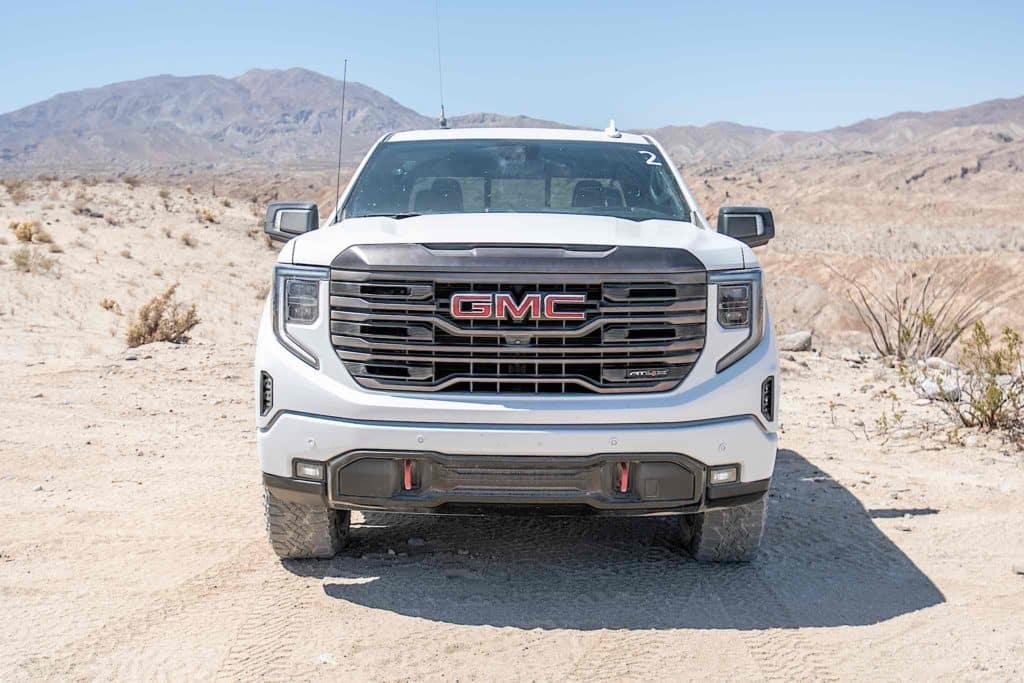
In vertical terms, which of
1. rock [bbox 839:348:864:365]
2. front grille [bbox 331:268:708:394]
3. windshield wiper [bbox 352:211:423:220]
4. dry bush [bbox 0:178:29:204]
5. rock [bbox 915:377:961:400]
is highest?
dry bush [bbox 0:178:29:204]

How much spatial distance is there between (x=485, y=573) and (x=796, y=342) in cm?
762

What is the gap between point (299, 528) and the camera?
15.5 feet

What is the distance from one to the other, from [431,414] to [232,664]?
1.16 meters

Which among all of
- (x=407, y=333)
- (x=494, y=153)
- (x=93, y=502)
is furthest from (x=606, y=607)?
(x=93, y=502)

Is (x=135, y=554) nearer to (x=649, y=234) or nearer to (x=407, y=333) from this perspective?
(x=407, y=333)

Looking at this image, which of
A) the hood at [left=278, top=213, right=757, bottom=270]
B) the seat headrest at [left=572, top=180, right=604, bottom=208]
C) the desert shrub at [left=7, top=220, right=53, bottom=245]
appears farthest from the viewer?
the desert shrub at [left=7, top=220, right=53, bottom=245]

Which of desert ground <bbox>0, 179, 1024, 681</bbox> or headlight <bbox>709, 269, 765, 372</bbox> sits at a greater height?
headlight <bbox>709, 269, 765, 372</bbox>

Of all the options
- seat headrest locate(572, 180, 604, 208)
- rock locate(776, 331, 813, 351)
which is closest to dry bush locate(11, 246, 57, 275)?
rock locate(776, 331, 813, 351)

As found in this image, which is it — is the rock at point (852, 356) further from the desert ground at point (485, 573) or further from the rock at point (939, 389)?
the desert ground at point (485, 573)

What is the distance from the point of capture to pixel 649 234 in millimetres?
4457

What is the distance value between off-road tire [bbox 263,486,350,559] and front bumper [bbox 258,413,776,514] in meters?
0.43

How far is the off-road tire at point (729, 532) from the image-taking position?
4.72 meters

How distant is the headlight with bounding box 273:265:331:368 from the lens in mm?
4234

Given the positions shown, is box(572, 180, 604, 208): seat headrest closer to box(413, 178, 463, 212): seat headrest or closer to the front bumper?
box(413, 178, 463, 212): seat headrest
